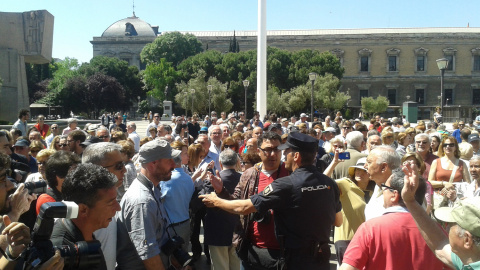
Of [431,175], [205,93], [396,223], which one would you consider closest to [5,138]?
[396,223]

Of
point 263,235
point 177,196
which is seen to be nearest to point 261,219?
point 263,235

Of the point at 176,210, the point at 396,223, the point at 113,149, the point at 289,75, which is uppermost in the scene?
the point at 289,75

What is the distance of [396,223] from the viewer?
294 cm

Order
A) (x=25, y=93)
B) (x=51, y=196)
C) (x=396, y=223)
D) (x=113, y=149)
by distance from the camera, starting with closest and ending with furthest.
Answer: (x=396, y=223)
(x=51, y=196)
(x=113, y=149)
(x=25, y=93)

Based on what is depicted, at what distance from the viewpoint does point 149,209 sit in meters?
3.28

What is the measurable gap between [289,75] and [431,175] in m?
51.6

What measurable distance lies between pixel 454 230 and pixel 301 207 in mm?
1380

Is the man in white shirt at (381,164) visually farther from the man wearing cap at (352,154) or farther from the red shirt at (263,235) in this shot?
the man wearing cap at (352,154)

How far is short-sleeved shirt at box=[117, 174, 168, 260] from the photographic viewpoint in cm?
319

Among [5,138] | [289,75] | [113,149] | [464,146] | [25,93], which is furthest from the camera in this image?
[289,75]

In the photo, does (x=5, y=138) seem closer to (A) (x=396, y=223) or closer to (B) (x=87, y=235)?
(B) (x=87, y=235)

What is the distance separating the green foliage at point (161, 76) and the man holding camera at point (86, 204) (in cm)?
6107

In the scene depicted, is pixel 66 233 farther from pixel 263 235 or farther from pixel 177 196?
pixel 177 196

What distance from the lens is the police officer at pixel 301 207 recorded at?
11.7 feet
